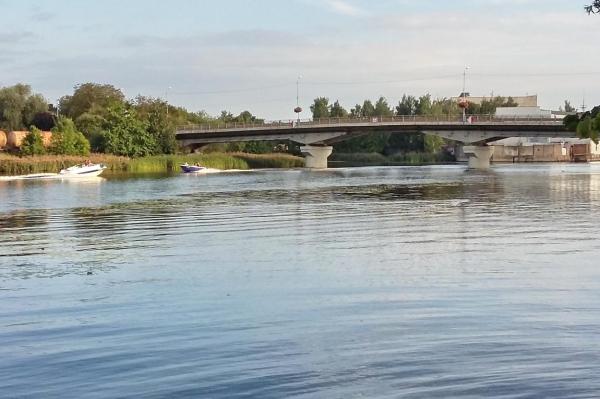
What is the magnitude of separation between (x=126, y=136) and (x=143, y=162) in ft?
33.2

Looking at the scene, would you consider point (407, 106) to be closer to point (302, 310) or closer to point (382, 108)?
point (382, 108)

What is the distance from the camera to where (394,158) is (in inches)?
6634

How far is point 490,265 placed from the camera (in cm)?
2097

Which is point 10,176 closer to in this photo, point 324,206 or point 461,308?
point 324,206

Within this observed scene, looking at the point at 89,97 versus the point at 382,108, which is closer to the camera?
the point at 89,97

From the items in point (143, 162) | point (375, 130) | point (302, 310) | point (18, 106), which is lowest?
point (302, 310)

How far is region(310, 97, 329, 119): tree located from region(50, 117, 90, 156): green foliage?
298 feet

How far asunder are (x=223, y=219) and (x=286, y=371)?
24.7 m

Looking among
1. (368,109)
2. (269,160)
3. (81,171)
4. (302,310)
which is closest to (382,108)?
(368,109)

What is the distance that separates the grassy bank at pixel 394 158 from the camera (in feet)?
538

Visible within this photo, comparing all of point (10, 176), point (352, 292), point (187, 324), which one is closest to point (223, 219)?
point (352, 292)

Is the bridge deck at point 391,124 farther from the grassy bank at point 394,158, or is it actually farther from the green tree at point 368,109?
the green tree at point 368,109

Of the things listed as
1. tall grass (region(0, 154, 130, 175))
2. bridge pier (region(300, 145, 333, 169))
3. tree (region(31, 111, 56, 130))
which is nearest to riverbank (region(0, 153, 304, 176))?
tall grass (region(0, 154, 130, 175))

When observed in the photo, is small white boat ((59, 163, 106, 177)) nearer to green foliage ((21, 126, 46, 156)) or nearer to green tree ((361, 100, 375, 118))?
green foliage ((21, 126, 46, 156))
